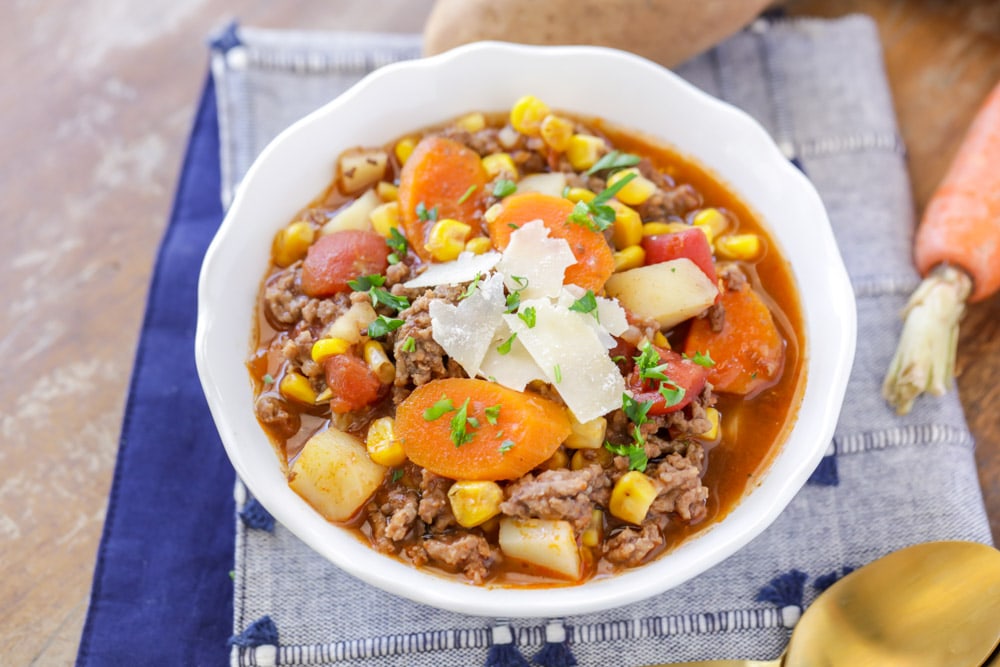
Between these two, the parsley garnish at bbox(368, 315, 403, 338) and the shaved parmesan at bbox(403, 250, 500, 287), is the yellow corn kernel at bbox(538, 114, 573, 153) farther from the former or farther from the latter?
the parsley garnish at bbox(368, 315, 403, 338)

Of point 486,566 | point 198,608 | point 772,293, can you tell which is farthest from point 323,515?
point 772,293

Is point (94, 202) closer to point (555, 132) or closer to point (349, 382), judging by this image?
point (349, 382)

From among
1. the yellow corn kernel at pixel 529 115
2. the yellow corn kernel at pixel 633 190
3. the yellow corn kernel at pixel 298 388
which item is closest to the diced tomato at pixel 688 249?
the yellow corn kernel at pixel 633 190

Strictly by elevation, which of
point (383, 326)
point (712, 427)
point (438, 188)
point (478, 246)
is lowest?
point (712, 427)

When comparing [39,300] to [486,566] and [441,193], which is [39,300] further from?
[486,566]

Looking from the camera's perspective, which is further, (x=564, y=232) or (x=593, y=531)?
(x=564, y=232)

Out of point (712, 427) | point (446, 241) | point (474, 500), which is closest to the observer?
point (474, 500)

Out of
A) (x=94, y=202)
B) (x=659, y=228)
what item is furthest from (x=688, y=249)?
(x=94, y=202)

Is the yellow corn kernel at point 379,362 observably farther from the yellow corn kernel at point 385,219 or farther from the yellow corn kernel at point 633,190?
the yellow corn kernel at point 633,190
